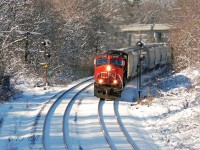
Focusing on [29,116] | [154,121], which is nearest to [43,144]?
[29,116]

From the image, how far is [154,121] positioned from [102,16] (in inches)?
1537

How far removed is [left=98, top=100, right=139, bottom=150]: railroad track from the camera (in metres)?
14.5

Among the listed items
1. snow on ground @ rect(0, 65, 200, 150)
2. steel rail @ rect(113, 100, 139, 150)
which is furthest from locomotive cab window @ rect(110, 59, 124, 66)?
steel rail @ rect(113, 100, 139, 150)

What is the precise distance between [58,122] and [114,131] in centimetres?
285

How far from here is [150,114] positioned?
19.9 meters

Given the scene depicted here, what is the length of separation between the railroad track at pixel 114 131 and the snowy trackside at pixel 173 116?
3.76 feet

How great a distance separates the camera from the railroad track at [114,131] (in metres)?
14.5

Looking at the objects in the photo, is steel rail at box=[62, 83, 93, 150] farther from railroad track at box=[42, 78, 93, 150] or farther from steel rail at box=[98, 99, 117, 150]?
steel rail at box=[98, 99, 117, 150]

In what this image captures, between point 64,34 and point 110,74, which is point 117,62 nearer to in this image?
point 110,74

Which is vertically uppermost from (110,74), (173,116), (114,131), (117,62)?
(117,62)

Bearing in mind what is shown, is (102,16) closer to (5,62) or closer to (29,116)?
(5,62)

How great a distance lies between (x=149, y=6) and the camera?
292 ft

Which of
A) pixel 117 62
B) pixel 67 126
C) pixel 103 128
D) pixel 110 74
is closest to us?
pixel 103 128

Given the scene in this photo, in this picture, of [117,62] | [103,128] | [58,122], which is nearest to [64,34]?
[117,62]
